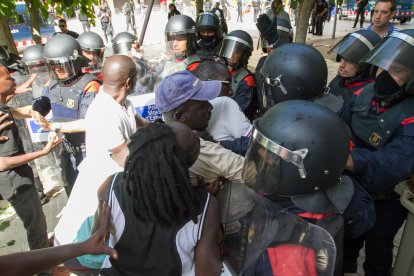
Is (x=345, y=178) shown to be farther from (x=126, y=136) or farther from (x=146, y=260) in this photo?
(x=126, y=136)

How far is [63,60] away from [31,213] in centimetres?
150

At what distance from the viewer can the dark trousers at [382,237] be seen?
7.20 ft

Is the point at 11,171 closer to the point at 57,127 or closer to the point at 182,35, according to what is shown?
the point at 57,127

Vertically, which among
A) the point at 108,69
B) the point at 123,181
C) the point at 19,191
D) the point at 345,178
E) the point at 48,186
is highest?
the point at 108,69

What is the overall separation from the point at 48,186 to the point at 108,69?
278 centimetres

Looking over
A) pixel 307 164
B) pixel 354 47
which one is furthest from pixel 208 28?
pixel 307 164

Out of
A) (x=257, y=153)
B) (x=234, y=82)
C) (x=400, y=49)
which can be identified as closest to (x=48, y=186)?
(x=234, y=82)

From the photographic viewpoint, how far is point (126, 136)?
238 centimetres

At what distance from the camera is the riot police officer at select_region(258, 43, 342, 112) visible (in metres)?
2.19

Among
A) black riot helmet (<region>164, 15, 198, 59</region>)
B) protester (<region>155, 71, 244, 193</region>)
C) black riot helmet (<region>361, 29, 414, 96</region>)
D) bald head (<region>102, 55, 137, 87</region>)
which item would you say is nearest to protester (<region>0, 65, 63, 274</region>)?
bald head (<region>102, 55, 137, 87</region>)

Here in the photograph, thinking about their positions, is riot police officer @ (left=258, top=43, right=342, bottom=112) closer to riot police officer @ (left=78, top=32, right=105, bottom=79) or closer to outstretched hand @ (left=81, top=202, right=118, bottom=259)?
outstretched hand @ (left=81, top=202, right=118, bottom=259)

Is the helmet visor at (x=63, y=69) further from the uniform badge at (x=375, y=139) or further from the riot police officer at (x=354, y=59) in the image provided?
the uniform badge at (x=375, y=139)

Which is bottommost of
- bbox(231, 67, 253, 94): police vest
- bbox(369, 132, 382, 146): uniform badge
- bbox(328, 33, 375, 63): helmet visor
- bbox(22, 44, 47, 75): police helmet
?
bbox(369, 132, 382, 146): uniform badge

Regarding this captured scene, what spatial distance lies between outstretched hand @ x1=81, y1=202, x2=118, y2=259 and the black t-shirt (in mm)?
1715
